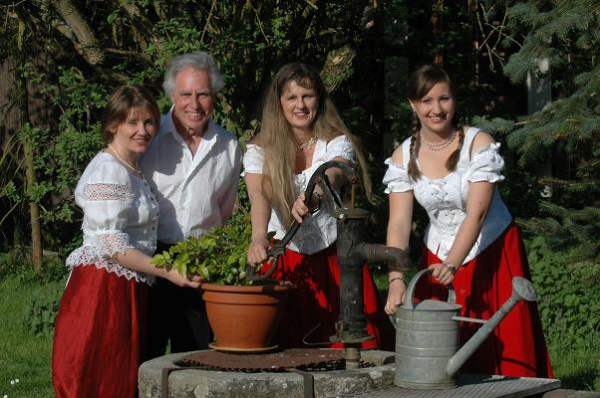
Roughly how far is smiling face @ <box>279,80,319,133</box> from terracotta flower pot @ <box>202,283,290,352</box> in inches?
30.7

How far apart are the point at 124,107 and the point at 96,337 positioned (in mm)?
880

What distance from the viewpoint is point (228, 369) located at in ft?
12.0

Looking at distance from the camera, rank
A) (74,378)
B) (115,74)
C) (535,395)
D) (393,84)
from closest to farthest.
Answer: (535,395) → (74,378) → (115,74) → (393,84)

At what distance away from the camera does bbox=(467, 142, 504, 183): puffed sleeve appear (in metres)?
3.99

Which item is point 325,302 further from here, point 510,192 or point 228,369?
point 510,192

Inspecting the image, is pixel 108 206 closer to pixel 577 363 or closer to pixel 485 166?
pixel 485 166

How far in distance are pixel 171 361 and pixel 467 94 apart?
6469 mm

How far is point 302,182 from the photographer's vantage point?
4.36m

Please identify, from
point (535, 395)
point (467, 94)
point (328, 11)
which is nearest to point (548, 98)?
point (467, 94)

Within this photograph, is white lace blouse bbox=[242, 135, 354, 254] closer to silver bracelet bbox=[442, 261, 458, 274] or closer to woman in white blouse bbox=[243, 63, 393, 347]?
woman in white blouse bbox=[243, 63, 393, 347]

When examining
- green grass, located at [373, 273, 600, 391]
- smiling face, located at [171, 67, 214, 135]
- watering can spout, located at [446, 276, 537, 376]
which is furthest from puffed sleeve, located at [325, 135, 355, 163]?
green grass, located at [373, 273, 600, 391]

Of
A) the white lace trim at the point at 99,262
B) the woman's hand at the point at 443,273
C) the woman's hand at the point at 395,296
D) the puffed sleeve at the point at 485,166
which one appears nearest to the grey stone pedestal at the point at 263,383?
the woman's hand at the point at 395,296

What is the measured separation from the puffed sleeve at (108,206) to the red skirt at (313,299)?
70 centimetres

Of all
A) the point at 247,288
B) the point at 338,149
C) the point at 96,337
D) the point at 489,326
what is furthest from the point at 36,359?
the point at 489,326
